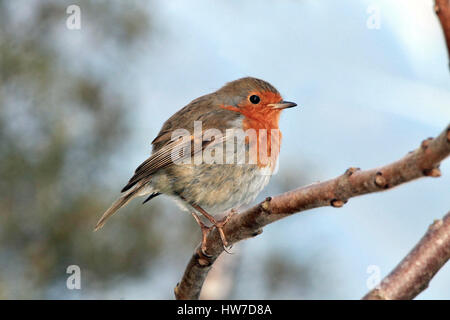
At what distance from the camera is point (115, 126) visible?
36.6 feet

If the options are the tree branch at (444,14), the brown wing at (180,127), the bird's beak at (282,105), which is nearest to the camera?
the tree branch at (444,14)

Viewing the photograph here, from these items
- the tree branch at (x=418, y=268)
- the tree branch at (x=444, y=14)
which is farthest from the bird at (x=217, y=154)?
the tree branch at (x=444, y=14)

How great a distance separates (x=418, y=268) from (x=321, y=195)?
0.34 metres

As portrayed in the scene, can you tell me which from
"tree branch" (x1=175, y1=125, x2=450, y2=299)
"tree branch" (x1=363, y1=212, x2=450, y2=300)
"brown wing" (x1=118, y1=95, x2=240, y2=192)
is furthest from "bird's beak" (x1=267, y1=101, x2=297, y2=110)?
"tree branch" (x1=363, y1=212, x2=450, y2=300)

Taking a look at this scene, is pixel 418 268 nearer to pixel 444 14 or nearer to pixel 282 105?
pixel 444 14

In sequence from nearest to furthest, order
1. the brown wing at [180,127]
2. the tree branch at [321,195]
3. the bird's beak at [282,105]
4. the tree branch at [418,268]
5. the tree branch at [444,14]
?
the tree branch at [444,14] → the tree branch at [321,195] → the tree branch at [418,268] → the brown wing at [180,127] → the bird's beak at [282,105]

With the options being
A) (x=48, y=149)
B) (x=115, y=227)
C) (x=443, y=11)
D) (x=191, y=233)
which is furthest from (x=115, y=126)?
(x=443, y=11)

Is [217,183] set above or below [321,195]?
above

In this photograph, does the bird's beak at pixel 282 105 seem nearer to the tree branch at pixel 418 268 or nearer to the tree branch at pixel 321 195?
the tree branch at pixel 321 195

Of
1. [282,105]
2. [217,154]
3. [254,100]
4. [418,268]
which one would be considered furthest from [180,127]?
[418,268]

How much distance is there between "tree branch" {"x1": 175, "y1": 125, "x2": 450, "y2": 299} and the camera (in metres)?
1.39

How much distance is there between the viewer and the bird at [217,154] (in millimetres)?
3162

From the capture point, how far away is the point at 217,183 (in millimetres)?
3148
